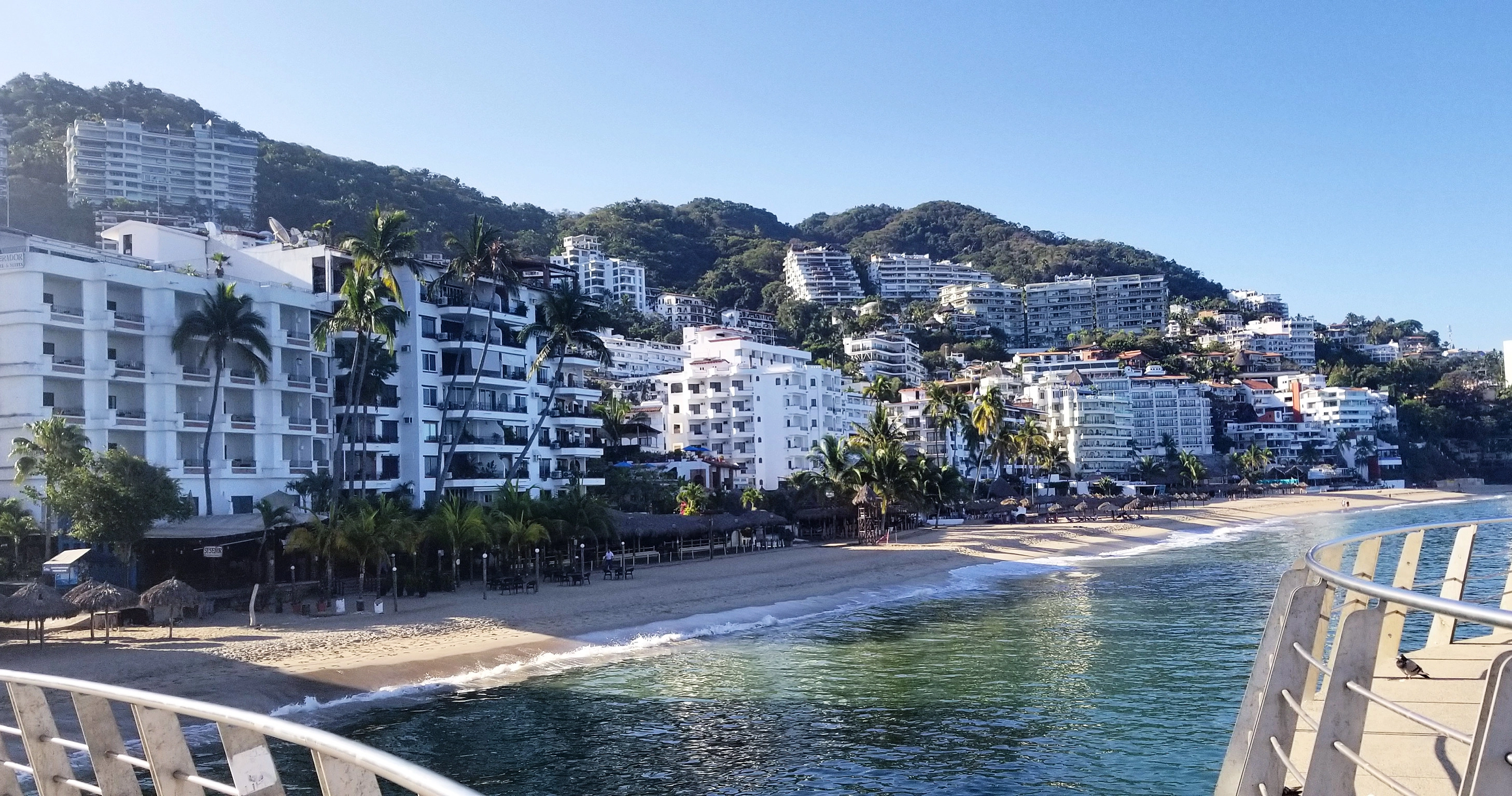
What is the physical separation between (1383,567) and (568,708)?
148 ft

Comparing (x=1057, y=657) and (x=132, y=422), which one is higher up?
(x=132, y=422)

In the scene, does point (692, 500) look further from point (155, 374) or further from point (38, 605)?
point (38, 605)

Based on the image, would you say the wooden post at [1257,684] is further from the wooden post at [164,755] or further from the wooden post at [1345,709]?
the wooden post at [164,755]

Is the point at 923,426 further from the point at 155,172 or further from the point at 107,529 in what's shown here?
the point at 155,172

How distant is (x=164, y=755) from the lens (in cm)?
423

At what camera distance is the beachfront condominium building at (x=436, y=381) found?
59.0m

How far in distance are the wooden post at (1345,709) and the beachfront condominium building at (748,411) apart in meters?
89.8

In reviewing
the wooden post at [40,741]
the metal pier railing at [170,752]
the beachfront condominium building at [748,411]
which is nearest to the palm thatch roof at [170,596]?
the metal pier railing at [170,752]

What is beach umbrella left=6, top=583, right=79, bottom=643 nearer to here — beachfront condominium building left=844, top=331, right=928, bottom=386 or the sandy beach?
the sandy beach

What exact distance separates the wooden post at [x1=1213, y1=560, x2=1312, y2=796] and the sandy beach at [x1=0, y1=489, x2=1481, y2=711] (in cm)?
2394

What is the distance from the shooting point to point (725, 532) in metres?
69.5

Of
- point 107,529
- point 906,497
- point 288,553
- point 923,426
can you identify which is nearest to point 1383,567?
point 906,497

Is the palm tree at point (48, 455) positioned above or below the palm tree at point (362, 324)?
below

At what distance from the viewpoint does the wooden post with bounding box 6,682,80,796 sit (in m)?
5.10
